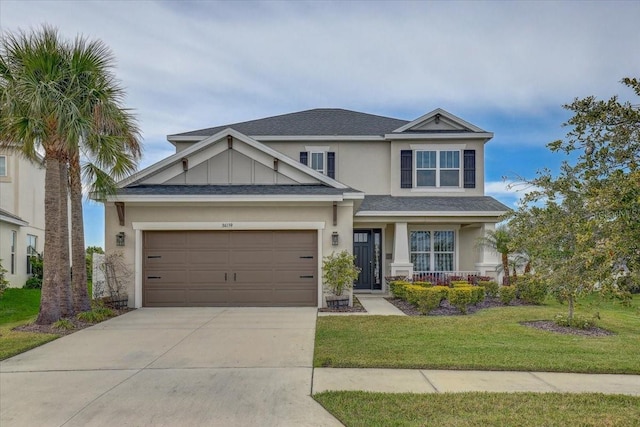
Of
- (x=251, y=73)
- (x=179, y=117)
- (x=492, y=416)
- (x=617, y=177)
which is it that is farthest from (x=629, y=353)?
(x=179, y=117)

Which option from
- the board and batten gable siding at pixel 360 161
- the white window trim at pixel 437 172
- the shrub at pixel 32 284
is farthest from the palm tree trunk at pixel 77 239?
the white window trim at pixel 437 172

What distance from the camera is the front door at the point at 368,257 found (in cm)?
1750

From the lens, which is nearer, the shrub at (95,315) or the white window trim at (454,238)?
the shrub at (95,315)

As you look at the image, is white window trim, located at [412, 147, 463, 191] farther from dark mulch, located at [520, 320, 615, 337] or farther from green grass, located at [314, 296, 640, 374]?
dark mulch, located at [520, 320, 615, 337]

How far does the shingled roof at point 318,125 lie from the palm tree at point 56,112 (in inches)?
313

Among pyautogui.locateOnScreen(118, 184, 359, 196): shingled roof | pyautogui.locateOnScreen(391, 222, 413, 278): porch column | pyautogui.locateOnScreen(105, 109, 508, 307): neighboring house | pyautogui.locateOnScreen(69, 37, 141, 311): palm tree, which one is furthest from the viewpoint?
pyautogui.locateOnScreen(391, 222, 413, 278): porch column

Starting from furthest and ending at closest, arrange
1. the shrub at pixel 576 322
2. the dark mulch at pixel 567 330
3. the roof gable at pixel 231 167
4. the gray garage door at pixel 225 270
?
the roof gable at pixel 231 167, the gray garage door at pixel 225 270, the shrub at pixel 576 322, the dark mulch at pixel 567 330

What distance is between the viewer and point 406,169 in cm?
1822

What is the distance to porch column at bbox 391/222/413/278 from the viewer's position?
52.4 feet

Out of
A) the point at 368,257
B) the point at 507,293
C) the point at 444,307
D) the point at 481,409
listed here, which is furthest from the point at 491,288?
the point at 481,409

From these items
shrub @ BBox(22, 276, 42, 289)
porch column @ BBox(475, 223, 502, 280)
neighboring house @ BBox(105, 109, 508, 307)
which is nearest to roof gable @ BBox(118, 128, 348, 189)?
neighboring house @ BBox(105, 109, 508, 307)

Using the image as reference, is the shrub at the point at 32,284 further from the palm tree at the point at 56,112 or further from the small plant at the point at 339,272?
the small plant at the point at 339,272

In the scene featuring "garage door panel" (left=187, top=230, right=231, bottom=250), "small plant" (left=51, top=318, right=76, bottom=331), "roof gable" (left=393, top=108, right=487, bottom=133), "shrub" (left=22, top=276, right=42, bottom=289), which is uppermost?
"roof gable" (left=393, top=108, right=487, bottom=133)

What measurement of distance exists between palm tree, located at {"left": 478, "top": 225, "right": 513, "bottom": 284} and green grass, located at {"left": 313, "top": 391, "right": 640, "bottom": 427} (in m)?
10.4
